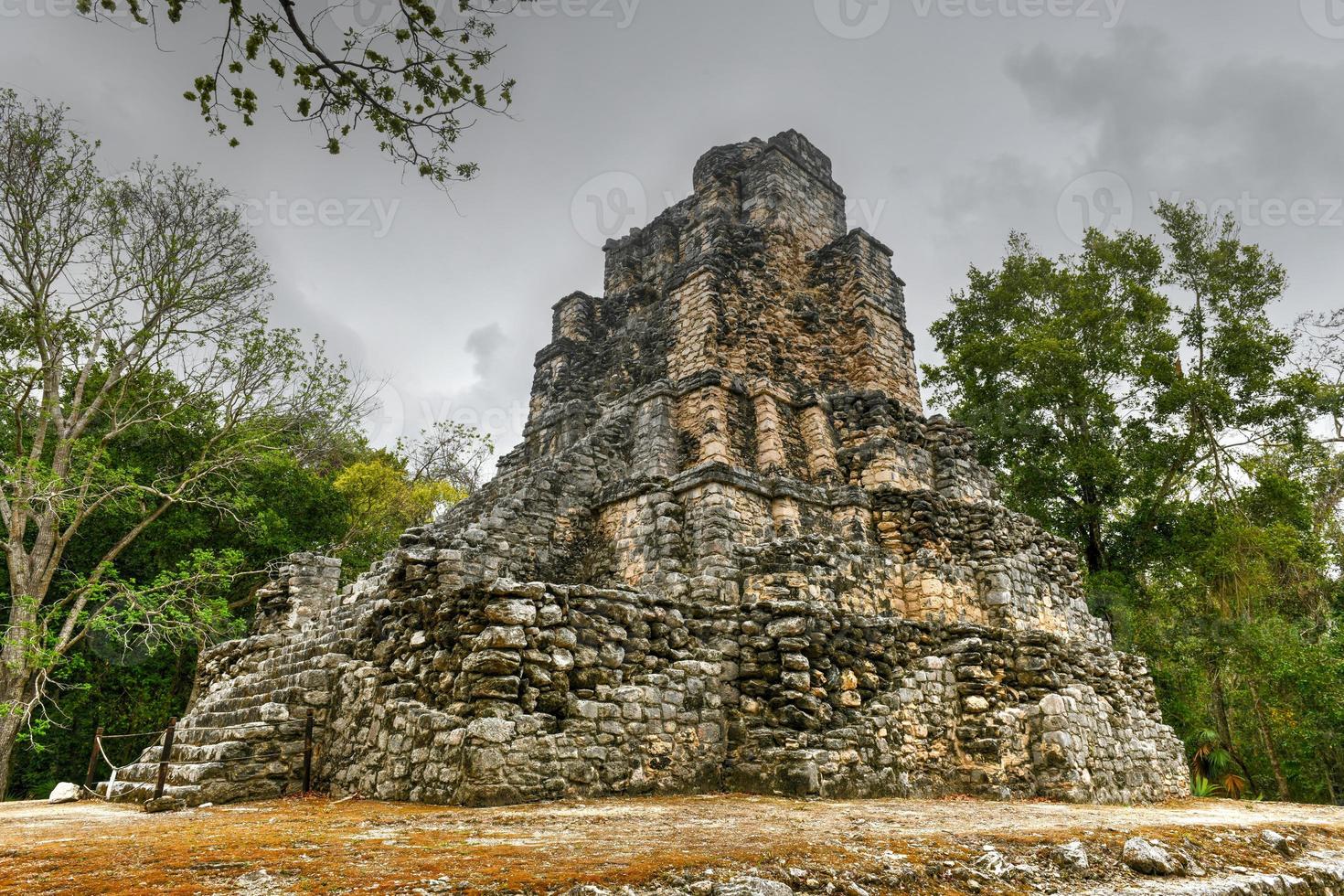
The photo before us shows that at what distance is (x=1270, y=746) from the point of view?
15.5 m

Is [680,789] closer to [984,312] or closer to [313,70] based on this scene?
[313,70]

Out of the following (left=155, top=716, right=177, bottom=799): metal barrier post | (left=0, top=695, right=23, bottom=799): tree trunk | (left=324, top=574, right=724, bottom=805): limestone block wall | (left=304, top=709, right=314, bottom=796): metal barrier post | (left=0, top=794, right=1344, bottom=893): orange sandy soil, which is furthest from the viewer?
(left=0, top=695, right=23, bottom=799): tree trunk

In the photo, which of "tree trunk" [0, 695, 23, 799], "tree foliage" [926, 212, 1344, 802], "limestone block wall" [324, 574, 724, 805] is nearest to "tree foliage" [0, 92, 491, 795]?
"tree trunk" [0, 695, 23, 799]

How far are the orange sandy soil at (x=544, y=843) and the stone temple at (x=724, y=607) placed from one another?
2.18 ft

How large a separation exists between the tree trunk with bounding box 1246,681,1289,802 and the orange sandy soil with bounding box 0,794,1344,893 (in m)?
12.6

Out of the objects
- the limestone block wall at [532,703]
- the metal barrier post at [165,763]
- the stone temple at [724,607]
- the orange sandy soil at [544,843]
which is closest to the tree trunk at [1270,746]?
the stone temple at [724,607]

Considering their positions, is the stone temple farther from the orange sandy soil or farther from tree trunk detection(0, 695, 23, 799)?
tree trunk detection(0, 695, 23, 799)

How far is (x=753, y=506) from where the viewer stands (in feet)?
33.3

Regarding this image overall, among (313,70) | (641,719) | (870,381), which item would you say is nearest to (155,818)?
(641,719)

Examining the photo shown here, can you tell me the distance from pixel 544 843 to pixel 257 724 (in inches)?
195

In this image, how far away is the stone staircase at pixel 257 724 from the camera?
22.4ft

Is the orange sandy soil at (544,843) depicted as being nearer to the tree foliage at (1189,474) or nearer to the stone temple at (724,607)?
the stone temple at (724,607)

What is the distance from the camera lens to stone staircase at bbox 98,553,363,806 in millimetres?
6820

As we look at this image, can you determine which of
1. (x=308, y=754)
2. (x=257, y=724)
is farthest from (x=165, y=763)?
(x=308, y=754)
